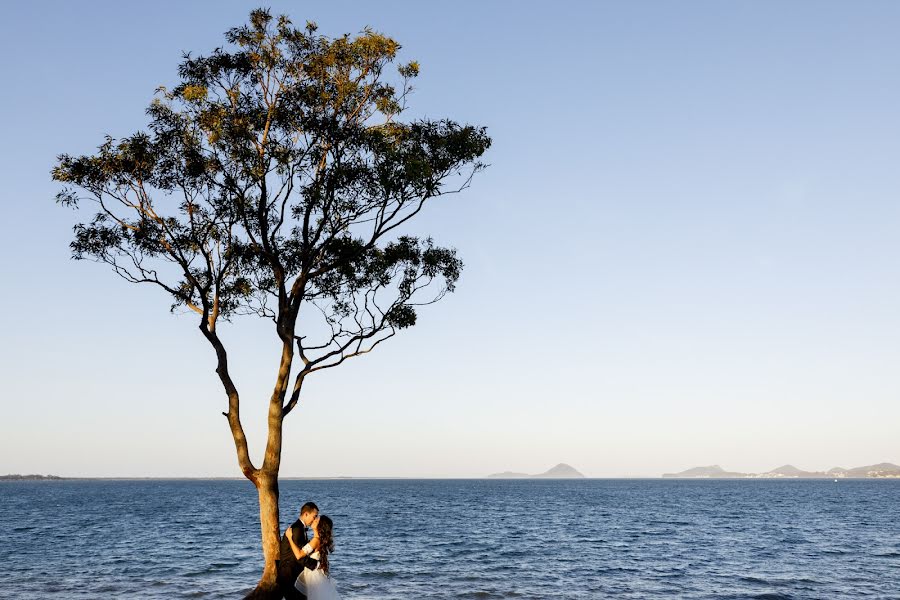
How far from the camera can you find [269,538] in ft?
65.3

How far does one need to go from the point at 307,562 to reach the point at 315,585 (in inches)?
33.3

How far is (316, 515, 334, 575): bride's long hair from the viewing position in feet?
48.1

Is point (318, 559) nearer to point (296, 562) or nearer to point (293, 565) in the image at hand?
point (296, 562)

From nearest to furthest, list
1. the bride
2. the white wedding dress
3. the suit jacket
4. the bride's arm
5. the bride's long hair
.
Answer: the bride's long hair
the bride
the bride's arm
the suit jacket
the white wedding dress

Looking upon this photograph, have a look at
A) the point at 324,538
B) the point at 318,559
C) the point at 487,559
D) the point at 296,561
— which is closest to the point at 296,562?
the point at 296,561

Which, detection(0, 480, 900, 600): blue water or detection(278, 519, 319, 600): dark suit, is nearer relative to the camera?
detection(278, 519, 319, 600): dark suit

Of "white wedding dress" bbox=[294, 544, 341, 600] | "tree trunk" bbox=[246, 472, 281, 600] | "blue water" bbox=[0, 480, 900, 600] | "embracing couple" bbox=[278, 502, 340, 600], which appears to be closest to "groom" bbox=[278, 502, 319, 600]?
"embracing couple" bbox=[278, 502, 340, 600]

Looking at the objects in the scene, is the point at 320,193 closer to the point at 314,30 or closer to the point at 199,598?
the point at 314,30

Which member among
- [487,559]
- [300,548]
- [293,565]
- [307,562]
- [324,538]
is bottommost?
[487,559]

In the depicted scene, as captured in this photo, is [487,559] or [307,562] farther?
[487,559]

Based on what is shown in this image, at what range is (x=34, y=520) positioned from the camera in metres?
81.7

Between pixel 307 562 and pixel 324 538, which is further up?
pixel 324 538

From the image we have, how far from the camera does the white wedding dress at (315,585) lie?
1570cm

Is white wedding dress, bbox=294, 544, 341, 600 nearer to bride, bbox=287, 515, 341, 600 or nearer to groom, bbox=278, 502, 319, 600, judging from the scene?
bride, bbox=287, 515, 341, 600
